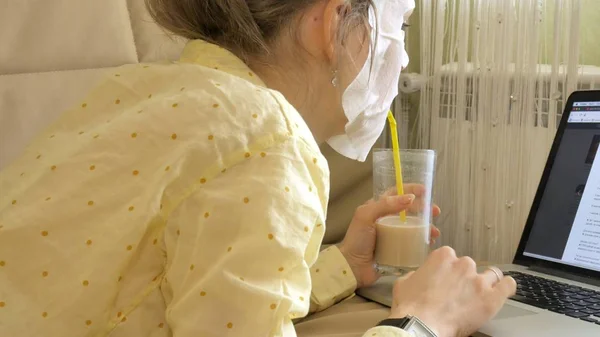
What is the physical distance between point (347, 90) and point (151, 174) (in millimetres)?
314

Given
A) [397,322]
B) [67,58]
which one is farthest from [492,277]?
[67,58]

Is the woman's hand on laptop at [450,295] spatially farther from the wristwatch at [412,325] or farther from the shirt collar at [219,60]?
the shirt collar at [219,60]

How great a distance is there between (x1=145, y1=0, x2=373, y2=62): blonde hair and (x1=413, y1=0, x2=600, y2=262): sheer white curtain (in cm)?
50

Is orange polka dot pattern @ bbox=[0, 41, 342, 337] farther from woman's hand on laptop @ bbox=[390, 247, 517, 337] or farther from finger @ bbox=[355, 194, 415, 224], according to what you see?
finger @ bbox=[355, 194, 415, 224]

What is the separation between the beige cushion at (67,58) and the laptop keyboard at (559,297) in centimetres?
50

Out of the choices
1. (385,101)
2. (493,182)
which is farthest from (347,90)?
(493,182)

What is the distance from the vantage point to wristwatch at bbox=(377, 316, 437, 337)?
2.46ft

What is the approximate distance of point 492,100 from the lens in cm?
129

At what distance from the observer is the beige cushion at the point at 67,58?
1.30 m

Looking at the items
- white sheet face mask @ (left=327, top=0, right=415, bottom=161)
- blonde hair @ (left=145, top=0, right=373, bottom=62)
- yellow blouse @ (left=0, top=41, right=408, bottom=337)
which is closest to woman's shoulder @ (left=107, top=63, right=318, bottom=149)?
yellow blouse @ (left=0, top=41, right=408, bottom=337)

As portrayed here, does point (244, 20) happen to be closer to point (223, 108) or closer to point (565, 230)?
point (223, 108)

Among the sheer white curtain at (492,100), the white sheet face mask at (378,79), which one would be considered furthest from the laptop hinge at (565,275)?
the white sheet face mask at (378,79)

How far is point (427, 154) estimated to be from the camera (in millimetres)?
1070

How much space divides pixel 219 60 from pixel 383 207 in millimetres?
455
